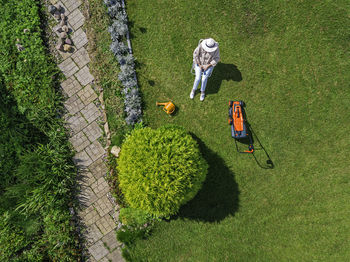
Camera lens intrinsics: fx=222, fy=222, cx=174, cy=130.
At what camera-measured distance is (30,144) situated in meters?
8.23

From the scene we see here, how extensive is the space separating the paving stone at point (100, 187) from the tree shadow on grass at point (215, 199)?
295 cm

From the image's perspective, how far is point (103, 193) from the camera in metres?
8.40

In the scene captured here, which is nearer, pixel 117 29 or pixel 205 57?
pixel 205 57

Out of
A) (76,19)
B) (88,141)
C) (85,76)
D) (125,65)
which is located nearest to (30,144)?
(88,141)

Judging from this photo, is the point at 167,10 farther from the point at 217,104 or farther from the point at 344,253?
the point at 344,253

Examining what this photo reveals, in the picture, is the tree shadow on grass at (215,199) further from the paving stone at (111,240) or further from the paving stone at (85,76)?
the paving stone at (85,76)

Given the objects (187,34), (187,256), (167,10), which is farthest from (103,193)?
(167,10)

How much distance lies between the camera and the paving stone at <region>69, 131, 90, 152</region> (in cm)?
849

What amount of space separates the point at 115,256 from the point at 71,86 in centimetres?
664

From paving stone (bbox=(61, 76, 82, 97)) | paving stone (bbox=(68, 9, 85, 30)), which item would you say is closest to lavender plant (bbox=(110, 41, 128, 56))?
paving stone (bbox=(68, 9, 85, 30))

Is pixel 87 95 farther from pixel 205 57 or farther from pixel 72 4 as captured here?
pixel 205 57

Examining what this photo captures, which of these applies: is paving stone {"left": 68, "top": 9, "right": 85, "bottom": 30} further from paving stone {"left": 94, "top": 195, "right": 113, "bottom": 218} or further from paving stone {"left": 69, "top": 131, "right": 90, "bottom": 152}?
paving stone {"left": 94, "top": 195, "right": 113, "bottom": 218}

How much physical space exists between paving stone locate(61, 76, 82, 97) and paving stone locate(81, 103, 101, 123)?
77cm

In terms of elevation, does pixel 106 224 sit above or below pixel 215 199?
above
